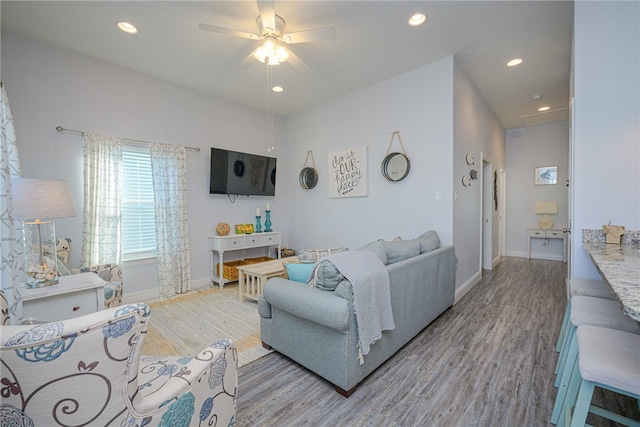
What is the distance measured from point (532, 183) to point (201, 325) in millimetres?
6789

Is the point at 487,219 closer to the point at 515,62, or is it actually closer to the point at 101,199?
the point at 515,62

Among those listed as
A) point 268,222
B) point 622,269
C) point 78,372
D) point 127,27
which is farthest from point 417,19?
point 268,222

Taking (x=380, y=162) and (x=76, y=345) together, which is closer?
(x=76, y=345)

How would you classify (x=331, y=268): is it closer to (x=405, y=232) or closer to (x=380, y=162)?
(x=405, y=232)

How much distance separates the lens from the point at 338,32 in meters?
2.69

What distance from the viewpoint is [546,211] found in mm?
5547

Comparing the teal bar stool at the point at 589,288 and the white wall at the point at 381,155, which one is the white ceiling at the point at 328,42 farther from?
the teal bar stool at the point at 589,288

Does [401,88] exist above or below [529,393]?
above

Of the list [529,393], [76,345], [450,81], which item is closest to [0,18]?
[76,345]

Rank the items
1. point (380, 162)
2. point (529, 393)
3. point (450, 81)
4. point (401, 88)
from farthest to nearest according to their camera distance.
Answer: point (380, 162)
point (401, 88)
point (450, 81)
point (529, 393)

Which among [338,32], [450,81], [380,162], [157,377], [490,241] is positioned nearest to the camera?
[157,377]

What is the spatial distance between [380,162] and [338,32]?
1.69m

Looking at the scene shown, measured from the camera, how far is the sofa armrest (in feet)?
5.24

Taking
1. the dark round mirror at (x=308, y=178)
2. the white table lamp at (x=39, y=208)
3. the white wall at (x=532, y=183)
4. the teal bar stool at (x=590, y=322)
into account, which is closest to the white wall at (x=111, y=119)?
the dark round mirror at (x=308, y=178)
